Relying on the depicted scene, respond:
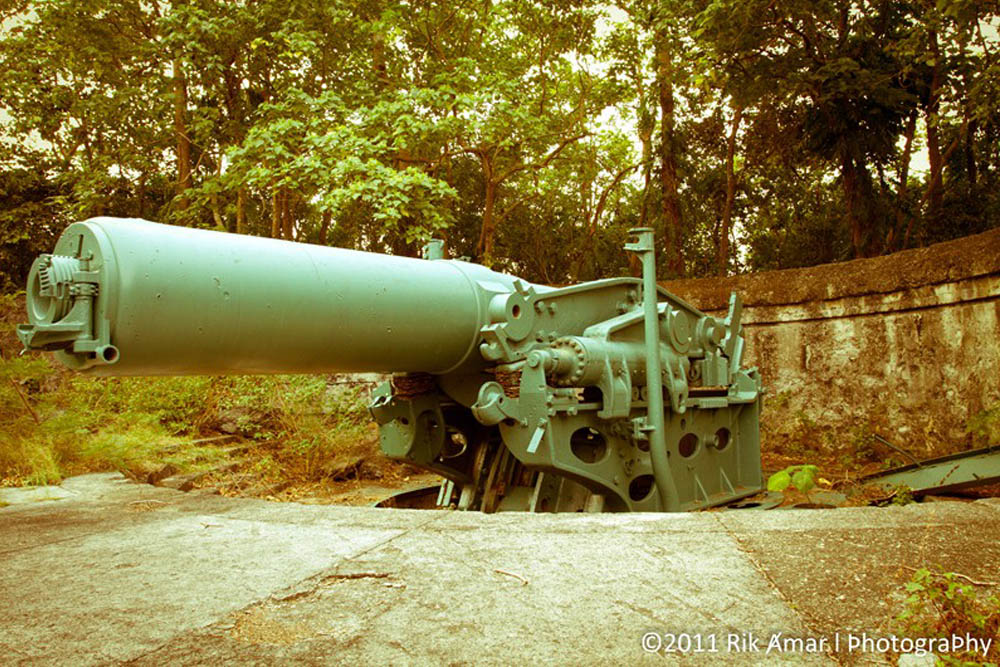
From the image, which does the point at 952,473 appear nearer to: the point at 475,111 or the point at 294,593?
the point at 294,593

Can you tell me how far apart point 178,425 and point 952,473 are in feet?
23.0

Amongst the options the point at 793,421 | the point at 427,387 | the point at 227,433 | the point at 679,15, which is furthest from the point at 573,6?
the point at 427,387

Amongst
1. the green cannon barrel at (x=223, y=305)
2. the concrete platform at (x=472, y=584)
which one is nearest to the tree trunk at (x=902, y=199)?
the concrete platform at (x=472, y=584)

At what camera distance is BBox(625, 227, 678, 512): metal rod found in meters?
4.17

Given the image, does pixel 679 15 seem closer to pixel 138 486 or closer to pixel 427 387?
pixel 427 387

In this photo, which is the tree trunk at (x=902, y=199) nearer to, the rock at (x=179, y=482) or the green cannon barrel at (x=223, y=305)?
the green cannon barrel at (x=223, y=305)

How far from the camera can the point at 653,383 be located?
4.18m

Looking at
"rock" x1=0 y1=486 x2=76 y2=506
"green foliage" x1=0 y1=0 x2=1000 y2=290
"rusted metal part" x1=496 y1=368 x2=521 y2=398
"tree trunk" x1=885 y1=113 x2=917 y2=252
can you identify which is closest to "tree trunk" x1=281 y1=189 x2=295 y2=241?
"green foliage" x1=0 y1=0 x2=1000 y2=290

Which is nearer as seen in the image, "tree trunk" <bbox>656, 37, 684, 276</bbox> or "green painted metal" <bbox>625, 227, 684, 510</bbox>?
"green painted metal" <bbox>625, 227, 684, 510</bbox>

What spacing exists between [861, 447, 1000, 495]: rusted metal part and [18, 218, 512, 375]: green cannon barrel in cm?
346

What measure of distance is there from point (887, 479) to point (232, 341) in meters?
4.83

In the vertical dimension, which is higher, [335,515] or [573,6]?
[573,6]

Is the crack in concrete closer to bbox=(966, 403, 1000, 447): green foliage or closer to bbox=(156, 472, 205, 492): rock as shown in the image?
bbox=(156, 472, 205, 492): rock

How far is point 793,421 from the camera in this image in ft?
25.7
